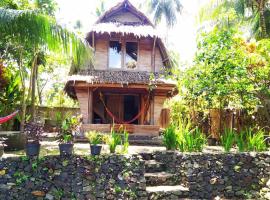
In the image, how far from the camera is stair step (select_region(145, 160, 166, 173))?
7383mm

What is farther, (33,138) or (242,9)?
(242,9)

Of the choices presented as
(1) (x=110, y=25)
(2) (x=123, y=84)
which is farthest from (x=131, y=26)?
(2) (x=123, y=84)

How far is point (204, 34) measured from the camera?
816 centimetres

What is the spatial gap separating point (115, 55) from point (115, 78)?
1.91m

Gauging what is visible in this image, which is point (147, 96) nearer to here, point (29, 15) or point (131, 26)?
point (131, 26)

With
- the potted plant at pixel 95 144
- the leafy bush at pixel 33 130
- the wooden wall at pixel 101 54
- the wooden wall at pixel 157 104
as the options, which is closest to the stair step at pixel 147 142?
the wooden wall at pixel 157 104

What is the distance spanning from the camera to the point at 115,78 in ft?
39.0

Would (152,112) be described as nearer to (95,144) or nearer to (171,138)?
(171,138)

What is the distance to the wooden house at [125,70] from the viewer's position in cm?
1188

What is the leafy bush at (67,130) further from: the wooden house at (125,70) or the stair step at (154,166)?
the wooden house at (125,70)

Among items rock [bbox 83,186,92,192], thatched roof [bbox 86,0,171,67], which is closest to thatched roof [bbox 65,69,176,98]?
thatched roof [bbox 86,0,171,67]

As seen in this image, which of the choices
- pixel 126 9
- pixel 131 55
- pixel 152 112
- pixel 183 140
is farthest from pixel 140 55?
pixel 183 140

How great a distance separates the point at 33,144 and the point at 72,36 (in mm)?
2472

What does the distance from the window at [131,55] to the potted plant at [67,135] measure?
693cm
